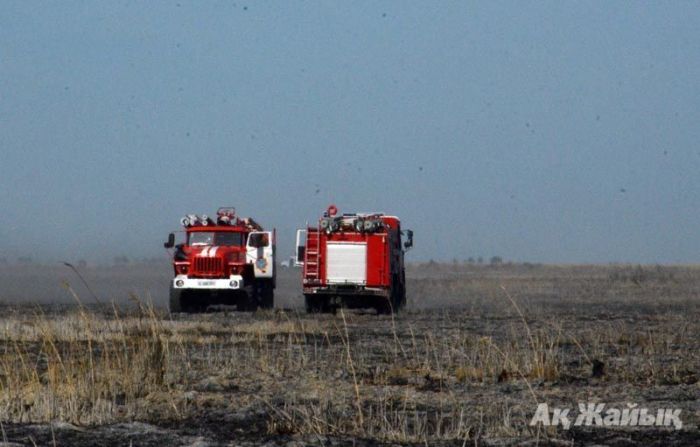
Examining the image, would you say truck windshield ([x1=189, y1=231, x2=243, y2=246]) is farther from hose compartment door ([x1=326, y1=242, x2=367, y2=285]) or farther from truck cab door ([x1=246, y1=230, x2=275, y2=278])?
hose compartment door ([x1=326, y1=242, x2=367, y2=285])

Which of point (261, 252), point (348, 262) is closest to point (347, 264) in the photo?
point (348, 262)

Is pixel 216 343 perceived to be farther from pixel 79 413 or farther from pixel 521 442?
pixel 521 442

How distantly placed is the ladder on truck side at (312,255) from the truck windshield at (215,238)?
1966 mm

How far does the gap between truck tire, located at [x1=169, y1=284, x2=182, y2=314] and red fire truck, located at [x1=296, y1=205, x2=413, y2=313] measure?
11.7ft

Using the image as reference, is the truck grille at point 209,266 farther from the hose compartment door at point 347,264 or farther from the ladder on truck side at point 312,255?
the hose compartment door at point 347,264

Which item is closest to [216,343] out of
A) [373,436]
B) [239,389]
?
[239,389]

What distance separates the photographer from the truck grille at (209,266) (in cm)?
3559

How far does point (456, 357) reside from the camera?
1734 cm

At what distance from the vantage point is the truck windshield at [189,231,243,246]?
119ft

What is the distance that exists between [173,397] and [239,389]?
1.23 m

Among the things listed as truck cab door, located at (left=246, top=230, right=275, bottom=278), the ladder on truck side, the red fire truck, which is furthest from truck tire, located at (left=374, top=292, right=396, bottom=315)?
truck cab door, located at (left=246, top=230, right=275, bottom=278)

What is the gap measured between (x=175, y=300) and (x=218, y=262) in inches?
65.8

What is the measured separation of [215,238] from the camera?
36.2 m

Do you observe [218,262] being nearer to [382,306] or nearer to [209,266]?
[209,266]
